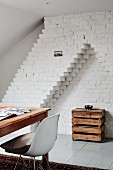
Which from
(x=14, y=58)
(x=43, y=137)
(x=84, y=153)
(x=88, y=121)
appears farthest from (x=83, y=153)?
(x=14, y=58)

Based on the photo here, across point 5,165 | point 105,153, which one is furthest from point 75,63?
point 5,165

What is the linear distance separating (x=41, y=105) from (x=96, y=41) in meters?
1.64

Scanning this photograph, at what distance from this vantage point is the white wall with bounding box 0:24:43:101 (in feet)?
19.1

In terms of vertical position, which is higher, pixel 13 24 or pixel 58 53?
pixel 13 24

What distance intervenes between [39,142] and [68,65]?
255cm

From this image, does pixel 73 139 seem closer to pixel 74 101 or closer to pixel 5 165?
pixel 74 101

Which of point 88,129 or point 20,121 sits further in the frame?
point 88,129

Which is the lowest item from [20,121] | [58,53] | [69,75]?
[20,121]

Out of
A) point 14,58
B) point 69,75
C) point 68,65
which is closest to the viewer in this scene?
point 68,65

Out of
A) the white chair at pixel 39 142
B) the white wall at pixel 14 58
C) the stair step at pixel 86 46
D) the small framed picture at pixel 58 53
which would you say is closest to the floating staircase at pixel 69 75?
the stair step at pixel 86 46

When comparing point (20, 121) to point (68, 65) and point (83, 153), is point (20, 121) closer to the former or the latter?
point (83, 153)

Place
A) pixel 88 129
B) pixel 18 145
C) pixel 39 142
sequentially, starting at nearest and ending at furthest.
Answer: pixel 39 142, pixel 18 145, pixel 88 129

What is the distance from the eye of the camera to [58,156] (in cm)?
438

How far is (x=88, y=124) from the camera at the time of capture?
515 centimetres
